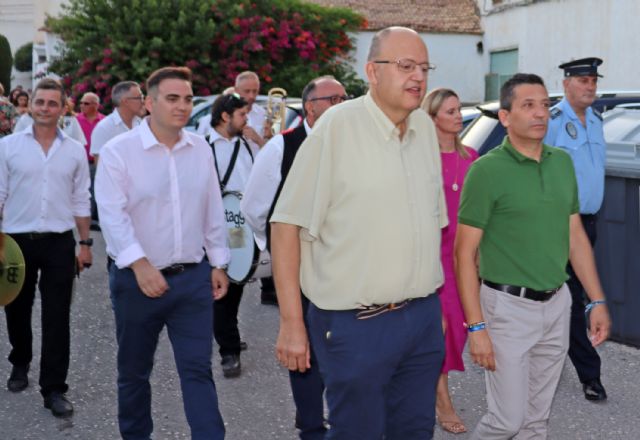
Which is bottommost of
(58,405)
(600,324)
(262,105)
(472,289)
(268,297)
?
(268,297)

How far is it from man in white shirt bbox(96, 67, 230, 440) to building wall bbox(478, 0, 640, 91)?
1555 centimetres

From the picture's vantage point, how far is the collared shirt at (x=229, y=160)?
6.68 metres

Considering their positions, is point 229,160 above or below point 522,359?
above

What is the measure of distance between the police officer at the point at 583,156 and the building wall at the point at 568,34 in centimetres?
1346

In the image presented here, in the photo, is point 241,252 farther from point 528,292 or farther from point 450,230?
point 528,292

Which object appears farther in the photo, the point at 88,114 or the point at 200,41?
the point at 200,41

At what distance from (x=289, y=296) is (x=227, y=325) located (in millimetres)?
3126

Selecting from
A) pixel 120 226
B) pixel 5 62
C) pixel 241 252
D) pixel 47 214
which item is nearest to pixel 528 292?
pixel 120 226

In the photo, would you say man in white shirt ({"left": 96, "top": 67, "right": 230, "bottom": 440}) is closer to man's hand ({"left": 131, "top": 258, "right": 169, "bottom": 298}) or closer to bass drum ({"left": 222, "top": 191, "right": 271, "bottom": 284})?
man's hand ({"left": 131, "top": 258, "right": 169, "bottom": 298})

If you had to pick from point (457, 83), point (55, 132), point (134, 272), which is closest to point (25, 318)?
point (55, 132)

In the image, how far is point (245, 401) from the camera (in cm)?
577

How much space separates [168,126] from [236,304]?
2181 millimetres

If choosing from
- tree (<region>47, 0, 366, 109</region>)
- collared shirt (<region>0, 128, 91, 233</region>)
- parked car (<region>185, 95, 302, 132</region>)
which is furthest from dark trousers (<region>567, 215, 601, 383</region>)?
tree (<region>47, 0, 366, 109</region>)

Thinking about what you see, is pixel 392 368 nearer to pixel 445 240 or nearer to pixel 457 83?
pixel 445 240
